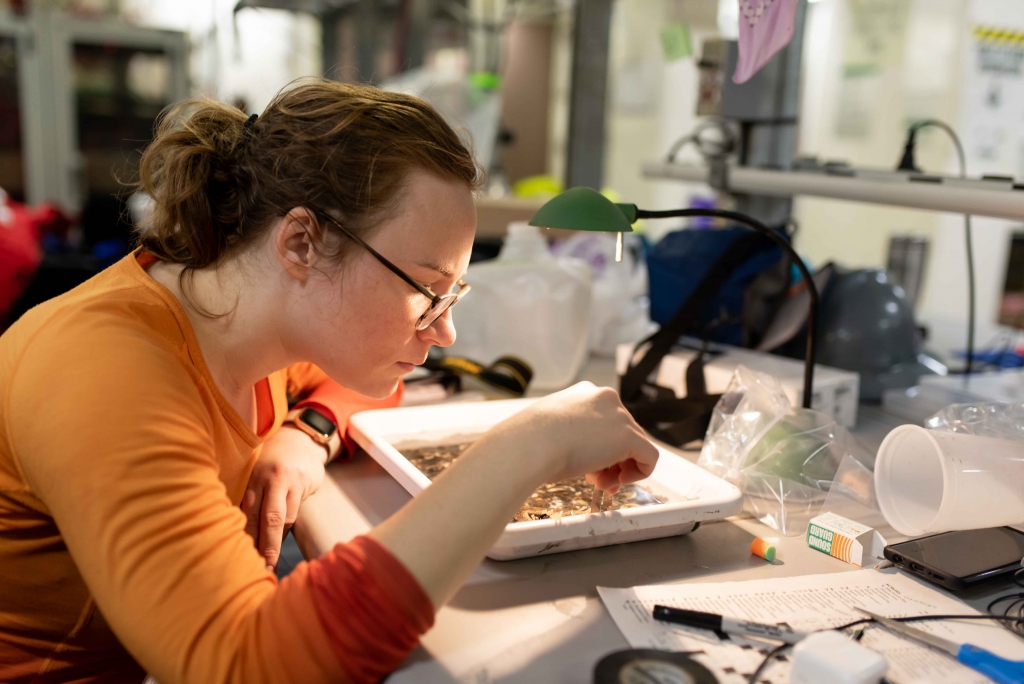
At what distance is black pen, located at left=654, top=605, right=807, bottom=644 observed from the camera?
679 millimetres

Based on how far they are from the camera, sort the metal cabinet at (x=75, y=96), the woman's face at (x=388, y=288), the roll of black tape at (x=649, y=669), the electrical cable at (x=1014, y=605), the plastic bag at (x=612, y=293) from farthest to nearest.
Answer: the metal cabinet at (x=75, y=96) < the plastic bag at (x=612, y=293) < the woman's face at (x=388, y=288) < the electrical cable at (x=1014, y=605) < the roll of black tape at (x=649, y=669)

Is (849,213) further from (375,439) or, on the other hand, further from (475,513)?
(475,513)

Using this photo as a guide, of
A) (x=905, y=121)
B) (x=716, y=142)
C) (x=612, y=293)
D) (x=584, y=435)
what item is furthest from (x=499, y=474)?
(x=905, y=121)

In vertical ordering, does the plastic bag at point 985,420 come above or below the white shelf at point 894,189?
below

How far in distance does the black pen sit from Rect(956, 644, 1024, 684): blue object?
0.13 m

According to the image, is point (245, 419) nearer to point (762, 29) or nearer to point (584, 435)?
point (584, 435)

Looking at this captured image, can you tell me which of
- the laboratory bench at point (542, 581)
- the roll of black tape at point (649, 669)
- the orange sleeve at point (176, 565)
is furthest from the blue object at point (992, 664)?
the orange sleeve at point (176, 565)

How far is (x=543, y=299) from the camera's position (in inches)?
61.5

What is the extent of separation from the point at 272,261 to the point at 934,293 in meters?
3.41

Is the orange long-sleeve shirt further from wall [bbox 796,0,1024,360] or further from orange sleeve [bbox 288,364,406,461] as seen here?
wall [bbox 796,0,1024,360]

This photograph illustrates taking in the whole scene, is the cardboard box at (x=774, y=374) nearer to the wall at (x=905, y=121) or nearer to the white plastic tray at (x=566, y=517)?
the white plastic tray at (x=566, y=517)

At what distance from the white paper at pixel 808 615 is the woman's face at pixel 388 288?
0.36 m

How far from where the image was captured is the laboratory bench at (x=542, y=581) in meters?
0.66

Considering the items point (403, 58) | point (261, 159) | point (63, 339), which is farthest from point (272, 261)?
point (403, 58)
